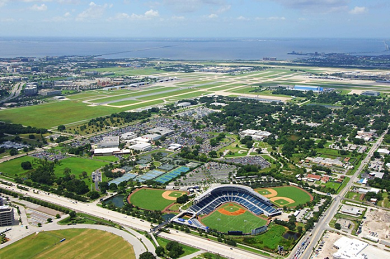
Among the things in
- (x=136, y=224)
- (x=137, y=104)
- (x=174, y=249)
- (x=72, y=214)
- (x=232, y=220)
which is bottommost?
(x=136, y=224)

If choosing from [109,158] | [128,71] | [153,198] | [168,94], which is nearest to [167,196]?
[153,198]

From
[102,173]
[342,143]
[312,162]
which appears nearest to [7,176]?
[102,173]

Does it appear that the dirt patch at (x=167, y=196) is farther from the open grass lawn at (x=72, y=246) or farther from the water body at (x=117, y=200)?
the open grass lawn at (x=72, y=246)

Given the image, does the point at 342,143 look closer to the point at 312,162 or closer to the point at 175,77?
the point at 312,162

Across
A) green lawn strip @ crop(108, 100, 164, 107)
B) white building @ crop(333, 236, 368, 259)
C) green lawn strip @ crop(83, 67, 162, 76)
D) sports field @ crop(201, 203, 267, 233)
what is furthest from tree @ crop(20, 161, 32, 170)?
green lawn strip @ crop(83, 67, 162, 76)

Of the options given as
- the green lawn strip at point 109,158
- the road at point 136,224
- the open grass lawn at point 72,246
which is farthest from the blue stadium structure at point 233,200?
the green lawn strip at point 109,158

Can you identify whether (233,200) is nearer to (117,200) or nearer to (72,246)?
(117,200)

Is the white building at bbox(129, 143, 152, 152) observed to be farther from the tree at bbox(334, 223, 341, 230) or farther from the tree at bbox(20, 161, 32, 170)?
the tree at bbox(334, 223, 341, 230)
